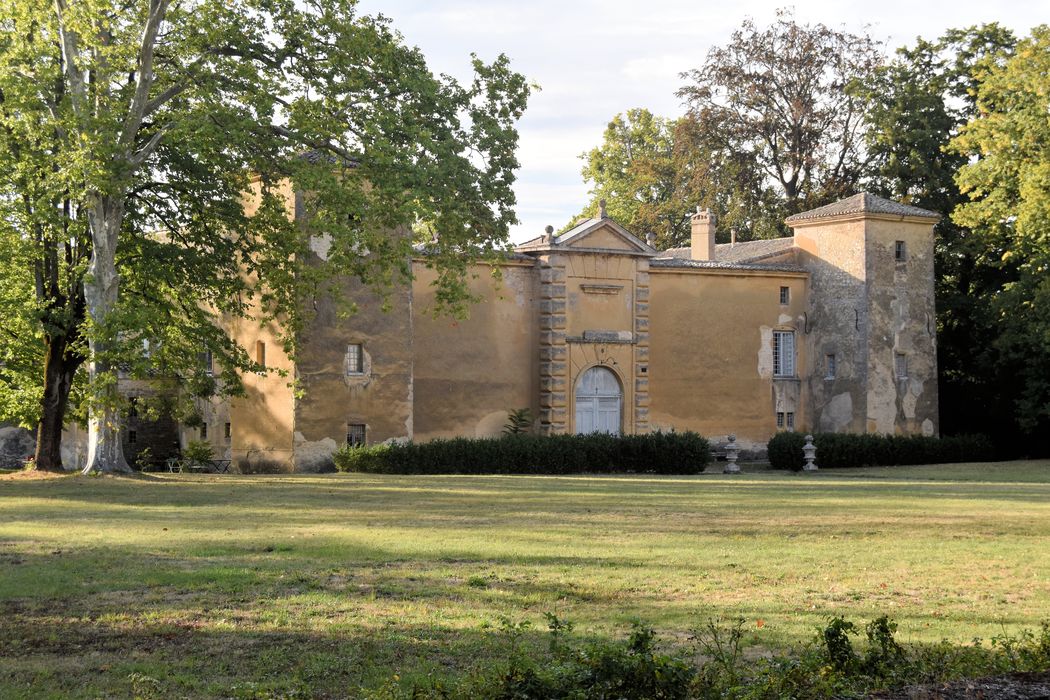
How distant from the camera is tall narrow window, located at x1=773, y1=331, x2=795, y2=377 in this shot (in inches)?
1690

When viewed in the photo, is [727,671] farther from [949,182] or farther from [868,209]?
[949,182]

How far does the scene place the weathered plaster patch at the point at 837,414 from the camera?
41.5m

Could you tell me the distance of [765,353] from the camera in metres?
42.6

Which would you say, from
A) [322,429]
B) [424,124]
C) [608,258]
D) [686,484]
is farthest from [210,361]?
[686,484]

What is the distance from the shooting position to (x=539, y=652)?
8.70 metres

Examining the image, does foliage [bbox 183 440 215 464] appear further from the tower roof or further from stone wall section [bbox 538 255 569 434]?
the tower roof

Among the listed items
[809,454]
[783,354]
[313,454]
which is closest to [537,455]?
[313,454]

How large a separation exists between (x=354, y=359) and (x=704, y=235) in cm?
1439

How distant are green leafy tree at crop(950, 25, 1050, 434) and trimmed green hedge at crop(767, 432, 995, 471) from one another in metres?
2.14

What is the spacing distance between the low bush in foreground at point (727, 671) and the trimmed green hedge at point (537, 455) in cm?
2402

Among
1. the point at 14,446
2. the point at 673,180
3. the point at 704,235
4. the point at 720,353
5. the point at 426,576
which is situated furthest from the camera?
the point at 673,180

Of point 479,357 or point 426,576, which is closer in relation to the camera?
point 426,576

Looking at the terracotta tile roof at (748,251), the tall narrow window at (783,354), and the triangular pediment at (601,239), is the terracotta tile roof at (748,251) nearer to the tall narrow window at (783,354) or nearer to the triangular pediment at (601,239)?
the triangular pediment at (601,239)

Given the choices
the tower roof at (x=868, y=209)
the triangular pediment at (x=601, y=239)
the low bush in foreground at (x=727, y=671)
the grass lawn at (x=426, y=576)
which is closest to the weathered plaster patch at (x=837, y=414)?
the tower roof at (x=868, y=209)
